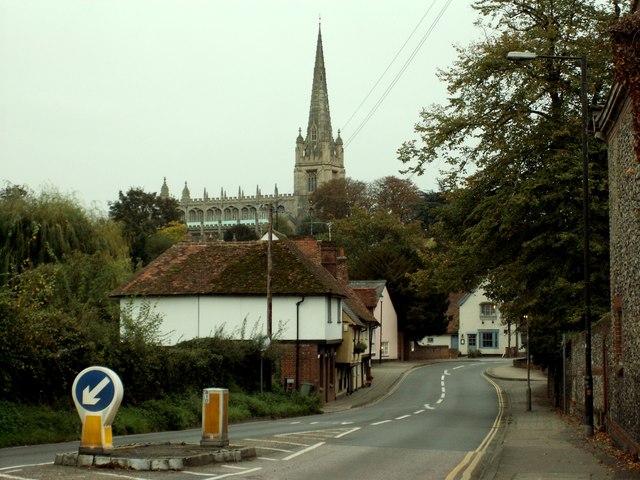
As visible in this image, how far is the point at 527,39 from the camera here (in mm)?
32562

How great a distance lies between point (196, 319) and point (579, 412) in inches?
855

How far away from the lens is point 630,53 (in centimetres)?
1314

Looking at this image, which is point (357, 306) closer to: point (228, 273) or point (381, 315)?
point (381, 315)

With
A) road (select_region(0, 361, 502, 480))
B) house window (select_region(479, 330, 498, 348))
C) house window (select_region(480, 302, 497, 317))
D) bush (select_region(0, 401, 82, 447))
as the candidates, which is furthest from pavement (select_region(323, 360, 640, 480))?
house window (select_region(479, 330, 498, 348))

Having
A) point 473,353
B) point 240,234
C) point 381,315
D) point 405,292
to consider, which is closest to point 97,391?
point 381,315

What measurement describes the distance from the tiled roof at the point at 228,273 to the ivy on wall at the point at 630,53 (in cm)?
3128

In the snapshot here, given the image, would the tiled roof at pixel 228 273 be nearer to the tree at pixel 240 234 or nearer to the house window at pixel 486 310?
the house window at pixel 486 310

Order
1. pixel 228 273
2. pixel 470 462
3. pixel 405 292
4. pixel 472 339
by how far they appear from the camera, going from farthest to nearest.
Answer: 1. pixel 472 339
2. pixel 405 292
3. pixel 228 273
4. pixel 470 462

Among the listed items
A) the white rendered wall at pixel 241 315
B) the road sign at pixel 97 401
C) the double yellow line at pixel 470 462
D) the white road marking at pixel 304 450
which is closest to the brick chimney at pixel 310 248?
the white rendered wall at pixel 241 315

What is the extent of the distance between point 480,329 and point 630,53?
8568cm

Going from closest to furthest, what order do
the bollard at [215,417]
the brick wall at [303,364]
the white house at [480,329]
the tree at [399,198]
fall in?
the bollard at [215,417], the brick wall at [303,364], the white house at [480,329], the tree at [399,198]

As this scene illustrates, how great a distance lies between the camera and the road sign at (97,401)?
530 inches

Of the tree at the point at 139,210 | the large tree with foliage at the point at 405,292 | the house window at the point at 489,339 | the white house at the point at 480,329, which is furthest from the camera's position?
the tree at the point at 139,210

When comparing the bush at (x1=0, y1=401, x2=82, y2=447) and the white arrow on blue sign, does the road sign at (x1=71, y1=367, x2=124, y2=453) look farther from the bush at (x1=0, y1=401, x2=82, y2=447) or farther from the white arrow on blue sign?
the bush at (x1=0, y1=401, x2=82, y2=447)
